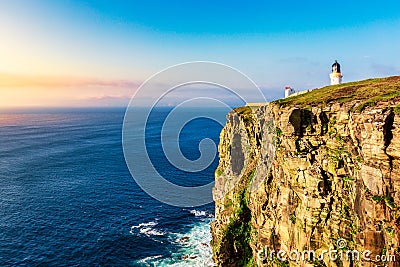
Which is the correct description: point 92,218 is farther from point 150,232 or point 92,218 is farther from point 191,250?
point 191,250

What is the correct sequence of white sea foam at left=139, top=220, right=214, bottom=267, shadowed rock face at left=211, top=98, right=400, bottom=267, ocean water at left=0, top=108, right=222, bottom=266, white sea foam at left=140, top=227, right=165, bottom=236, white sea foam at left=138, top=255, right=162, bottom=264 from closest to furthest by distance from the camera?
shadowed rock face at left=211, top=98, right=400, bottom=267 < white sea foam at left=139, top=220, right=214, bottom=267 < white sea foam at left=138, top=255, right=162, bottom=264 < ocean water at left=0, top=108, right=222, bottom=266 < white sea foam at left=140, top=227, right=165, bottom=236

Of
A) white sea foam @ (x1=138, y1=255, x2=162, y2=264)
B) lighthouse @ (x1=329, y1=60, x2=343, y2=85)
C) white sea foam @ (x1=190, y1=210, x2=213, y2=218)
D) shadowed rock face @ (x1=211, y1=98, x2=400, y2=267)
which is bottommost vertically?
white sea foam @ (x1=138, y1=255, x2=162, y2=264)

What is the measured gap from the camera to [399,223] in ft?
79.4

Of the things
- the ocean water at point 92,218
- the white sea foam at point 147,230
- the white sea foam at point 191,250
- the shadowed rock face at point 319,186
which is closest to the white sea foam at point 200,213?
the ocean water at point 92,218

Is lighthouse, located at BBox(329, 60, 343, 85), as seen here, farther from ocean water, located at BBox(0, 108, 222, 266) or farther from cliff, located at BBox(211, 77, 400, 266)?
ocean water, located at BBox(0, 108, 222, 266)

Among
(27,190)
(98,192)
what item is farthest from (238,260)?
(27,190)

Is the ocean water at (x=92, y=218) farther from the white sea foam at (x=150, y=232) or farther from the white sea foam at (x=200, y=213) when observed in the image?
the white sea foam at (x=150, y=232)

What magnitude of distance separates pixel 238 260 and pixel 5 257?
40.9m

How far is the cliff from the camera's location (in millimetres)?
24781

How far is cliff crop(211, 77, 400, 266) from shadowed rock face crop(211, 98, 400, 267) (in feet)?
0.27

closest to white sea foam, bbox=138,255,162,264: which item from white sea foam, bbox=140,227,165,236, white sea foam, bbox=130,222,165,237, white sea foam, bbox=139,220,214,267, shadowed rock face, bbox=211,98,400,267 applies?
white sea foam, bbox=139,220,214,267

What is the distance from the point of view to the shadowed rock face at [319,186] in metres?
24.7

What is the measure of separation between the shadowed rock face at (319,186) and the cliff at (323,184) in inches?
3.2

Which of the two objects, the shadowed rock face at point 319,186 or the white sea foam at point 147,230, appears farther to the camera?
the white sea foam at point 147,230
